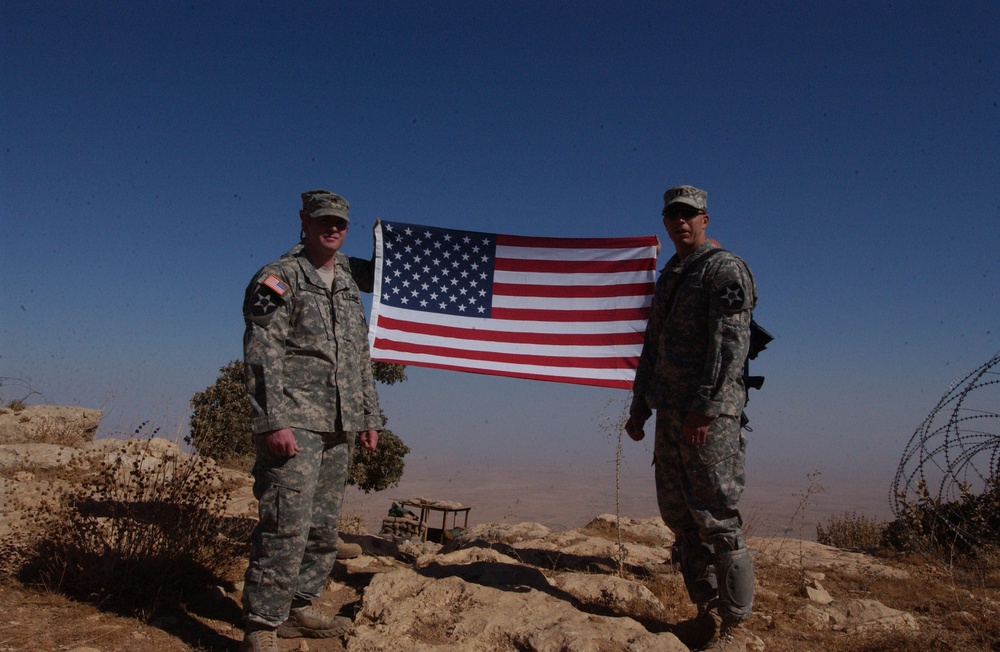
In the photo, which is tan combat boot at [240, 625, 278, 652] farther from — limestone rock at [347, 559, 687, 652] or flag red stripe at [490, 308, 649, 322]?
flag red stripe at [490, 308, 649, 322]

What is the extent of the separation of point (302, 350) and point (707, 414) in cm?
225

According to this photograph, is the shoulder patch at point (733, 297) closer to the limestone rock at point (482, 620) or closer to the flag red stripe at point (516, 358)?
the limestone rock at point (482, 620)

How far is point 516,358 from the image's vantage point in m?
5.83

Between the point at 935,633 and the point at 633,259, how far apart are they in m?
3.42

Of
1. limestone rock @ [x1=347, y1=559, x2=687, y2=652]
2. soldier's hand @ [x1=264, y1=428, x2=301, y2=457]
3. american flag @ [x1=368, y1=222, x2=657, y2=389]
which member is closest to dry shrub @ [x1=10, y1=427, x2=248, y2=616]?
limestone rock @ [x1=347, y1=559, x2=687, y2=652]

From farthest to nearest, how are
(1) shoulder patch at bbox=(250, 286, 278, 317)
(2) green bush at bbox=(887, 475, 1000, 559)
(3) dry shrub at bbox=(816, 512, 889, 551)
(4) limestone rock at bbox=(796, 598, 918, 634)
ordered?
(3) dry shrub at bbox=(816, 512, 889, 551)
(2) green bush at bbox=(887, 475, 1000, 559)
(4) limestone rock at bbox=(796, 598, 918, 634)
(1) shoulder patch at bbox=(250, 286, 278, 317)

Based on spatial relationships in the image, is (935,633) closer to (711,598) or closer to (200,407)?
(711,598)

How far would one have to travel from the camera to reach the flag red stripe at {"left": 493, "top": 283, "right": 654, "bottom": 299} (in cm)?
580

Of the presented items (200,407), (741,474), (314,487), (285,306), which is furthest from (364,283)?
(200,407)

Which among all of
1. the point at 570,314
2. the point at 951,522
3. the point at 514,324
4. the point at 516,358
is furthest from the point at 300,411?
the point at 951,522

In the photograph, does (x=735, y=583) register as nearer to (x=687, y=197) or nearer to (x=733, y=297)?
(x=733, y=297)

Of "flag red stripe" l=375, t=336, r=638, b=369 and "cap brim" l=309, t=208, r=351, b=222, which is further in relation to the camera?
"flag red stripe" l=375, t=336, r=638, b=369

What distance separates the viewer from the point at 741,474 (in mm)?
3619

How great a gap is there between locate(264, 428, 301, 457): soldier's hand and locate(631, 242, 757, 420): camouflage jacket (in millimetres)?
2076
